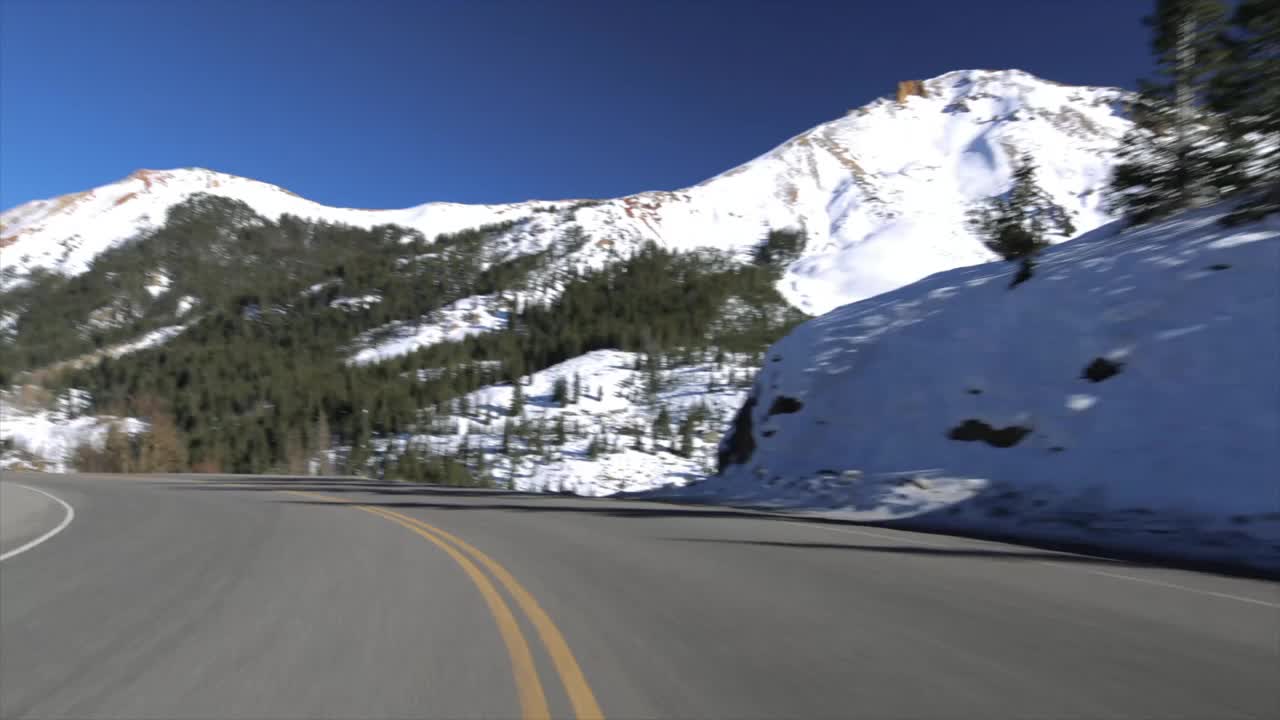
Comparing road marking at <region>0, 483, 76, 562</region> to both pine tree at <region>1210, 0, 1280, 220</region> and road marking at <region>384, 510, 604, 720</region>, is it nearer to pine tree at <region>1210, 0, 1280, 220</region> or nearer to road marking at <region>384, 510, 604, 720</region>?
road marking at <region>384, 510, 604, 720</region>

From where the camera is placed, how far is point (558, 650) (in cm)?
471

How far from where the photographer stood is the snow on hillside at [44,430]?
261ft

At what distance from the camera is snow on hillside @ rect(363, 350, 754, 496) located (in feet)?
281

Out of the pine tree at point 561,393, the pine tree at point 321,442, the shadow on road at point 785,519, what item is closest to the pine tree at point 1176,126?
the shadow on road at point 785,519

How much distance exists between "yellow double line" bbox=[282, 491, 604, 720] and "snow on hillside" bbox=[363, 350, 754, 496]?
214ft

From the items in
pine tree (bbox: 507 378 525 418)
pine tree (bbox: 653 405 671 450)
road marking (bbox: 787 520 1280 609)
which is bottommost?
road marking (bbox: 787 520 1280 609)

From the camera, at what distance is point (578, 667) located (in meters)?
4.37

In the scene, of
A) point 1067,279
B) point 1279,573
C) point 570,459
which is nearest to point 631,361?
point 570,459

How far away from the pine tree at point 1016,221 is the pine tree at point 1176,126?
2.66 m

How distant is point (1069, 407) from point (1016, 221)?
13328mm

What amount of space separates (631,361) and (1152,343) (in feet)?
419

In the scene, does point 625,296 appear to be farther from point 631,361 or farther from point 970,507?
point 970,507

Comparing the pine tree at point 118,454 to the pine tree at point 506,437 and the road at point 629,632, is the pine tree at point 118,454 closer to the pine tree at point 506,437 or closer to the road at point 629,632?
the pine tree at point 506,437

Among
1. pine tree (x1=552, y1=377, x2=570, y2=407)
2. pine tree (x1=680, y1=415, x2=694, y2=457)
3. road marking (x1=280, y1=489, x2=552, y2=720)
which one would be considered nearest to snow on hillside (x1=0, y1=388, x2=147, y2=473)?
pine tree (x1=552, y1=377, x2=570, y2=407)
